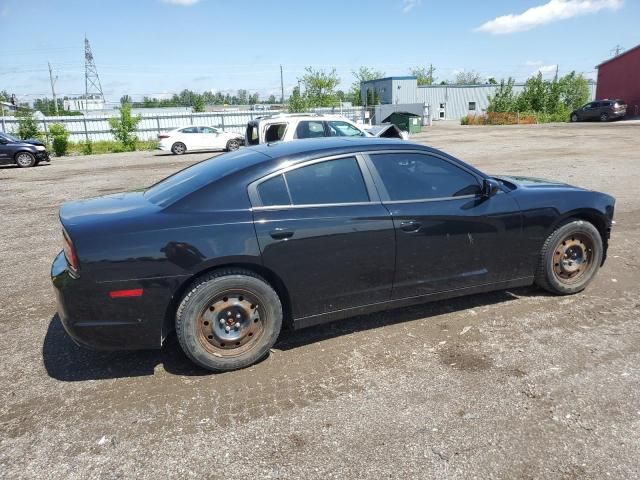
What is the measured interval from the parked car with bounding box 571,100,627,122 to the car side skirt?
40.2m

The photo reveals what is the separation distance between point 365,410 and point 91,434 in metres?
1.61

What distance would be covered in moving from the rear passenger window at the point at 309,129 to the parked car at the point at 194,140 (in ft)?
39.0

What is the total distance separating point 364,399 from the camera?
3059 millimetres

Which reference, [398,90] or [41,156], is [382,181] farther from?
[398,90]

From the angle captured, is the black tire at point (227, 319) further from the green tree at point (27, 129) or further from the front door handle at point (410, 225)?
the green tree at point (27, 129)

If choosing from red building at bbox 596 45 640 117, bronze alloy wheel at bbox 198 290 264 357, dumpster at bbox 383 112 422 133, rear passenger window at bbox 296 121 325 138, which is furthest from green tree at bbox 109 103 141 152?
red building at bbox 596 45 640 117

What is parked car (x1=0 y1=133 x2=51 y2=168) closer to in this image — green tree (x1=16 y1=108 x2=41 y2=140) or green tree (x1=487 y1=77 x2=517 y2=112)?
green tree (x1=16 y1=108 x2=41 y2=140)

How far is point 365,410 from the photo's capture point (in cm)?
294

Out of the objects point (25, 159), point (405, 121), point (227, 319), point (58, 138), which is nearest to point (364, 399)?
point (227, 319)

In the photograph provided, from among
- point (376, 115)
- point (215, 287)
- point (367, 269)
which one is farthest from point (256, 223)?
point (376, 115)

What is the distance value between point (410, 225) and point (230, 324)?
1.53 metres

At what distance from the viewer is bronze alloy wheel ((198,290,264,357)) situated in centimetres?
332

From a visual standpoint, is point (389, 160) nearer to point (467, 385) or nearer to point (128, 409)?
point (467, 385)

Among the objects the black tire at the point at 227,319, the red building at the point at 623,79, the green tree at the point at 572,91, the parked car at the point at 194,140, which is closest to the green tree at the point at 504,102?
the green tree at the point at 572,91
